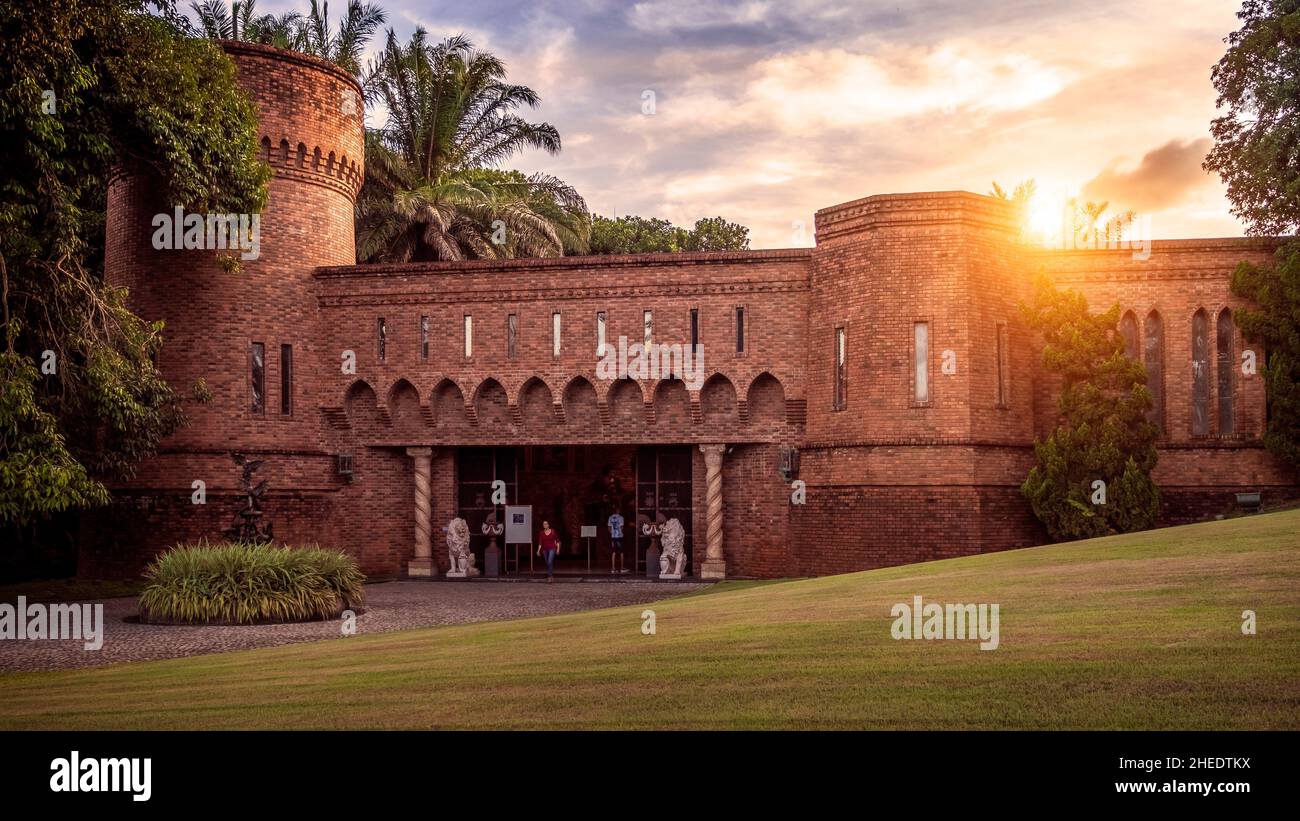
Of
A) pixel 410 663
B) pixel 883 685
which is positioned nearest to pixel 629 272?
pixel 410 663

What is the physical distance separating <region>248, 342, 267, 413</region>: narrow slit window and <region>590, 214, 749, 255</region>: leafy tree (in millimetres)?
25904

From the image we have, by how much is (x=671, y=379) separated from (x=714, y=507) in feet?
10.4

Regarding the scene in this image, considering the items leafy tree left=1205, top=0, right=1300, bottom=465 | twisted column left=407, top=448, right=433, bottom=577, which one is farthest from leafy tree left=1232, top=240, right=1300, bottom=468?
twisted column left=407, top=448, right=433, bottom=577

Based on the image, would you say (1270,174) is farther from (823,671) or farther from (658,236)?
(658,236)

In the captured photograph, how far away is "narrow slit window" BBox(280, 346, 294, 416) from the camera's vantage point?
28.2 m

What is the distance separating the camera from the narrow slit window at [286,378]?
2820 centimetres

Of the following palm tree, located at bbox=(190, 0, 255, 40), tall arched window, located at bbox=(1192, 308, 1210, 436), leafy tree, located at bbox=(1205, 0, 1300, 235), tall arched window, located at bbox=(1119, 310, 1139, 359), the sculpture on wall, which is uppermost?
palm tree, located at bbox=(190, 0, 255, 40)

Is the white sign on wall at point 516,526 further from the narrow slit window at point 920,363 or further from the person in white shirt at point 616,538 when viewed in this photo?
the narrow slit window at point 920,363

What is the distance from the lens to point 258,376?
27.8 m

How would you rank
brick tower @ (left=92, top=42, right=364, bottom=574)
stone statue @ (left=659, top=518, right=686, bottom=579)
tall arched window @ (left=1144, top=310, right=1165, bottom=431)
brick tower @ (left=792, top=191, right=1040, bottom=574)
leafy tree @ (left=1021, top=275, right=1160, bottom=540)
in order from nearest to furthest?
leafy tree @ (left=1021, top=275, right=1160, bottom=540) → brick tower @ (left=792, top=191, right=1040, bottom=574) → tall arched window @ (left=1144, top=310, right=1165, bottom=431) → brick tower @ (left=92, top=42, right=364, bottom=574) → stone statue @ (left=659, top=518, right=686, bottom=579)

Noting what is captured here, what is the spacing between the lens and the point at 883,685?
29.6 ft

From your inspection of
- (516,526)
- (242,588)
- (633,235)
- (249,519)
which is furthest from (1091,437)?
(633,235)

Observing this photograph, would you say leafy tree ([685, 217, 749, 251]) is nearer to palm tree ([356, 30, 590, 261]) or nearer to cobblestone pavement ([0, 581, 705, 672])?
palm tree ([356, 30, 590, 261])

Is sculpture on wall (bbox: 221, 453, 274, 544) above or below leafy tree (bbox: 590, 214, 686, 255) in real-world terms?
below
